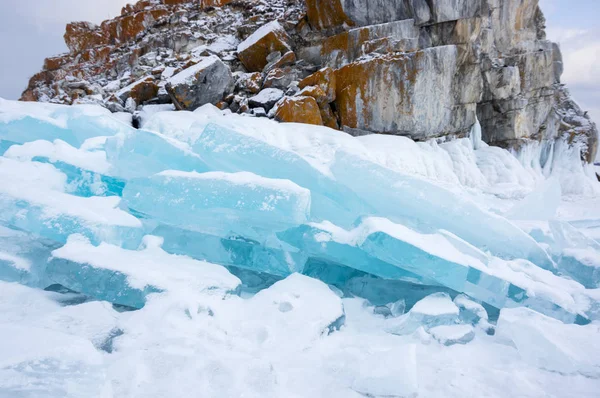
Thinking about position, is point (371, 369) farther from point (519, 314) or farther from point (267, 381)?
point (519, 314)

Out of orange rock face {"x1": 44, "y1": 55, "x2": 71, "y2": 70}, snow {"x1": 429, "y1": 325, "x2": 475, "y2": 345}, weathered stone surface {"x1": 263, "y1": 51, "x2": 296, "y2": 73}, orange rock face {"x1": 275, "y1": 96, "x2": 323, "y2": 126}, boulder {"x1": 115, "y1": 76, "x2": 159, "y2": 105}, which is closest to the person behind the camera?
snow {"x1": 429, "y1": 325, "x2": 475, "y2": 345}

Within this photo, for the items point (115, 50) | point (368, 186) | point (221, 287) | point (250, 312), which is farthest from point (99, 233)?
point (115, 50)

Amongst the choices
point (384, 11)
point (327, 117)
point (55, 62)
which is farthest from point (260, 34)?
point (55, 62)

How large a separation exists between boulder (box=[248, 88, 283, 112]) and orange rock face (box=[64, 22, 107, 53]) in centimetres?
1194

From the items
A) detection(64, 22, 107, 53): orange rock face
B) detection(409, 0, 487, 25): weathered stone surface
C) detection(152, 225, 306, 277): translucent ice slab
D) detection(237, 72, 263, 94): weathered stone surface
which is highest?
detection(64, 22, 107, 53): orange rock face

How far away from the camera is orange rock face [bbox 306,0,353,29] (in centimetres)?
852

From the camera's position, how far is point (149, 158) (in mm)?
2832

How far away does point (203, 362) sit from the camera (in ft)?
4.09

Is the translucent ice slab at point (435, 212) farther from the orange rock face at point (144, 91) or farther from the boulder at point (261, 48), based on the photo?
the boulder at point (261, 48)

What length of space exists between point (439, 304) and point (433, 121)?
20.2ft

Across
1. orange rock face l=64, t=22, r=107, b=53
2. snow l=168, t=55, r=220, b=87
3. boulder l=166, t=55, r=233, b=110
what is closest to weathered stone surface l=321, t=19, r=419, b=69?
boulder l=166, t=55, r=233, b=110

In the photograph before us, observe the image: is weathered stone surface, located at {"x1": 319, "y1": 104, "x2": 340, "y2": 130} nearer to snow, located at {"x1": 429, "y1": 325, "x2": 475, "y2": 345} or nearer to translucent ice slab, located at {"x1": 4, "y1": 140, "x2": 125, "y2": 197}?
translucent ice slab, located at {"x1": 4, "y1": 140, "x2": 125, "y2": 197}

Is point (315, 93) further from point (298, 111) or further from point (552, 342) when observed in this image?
point (552, 342)

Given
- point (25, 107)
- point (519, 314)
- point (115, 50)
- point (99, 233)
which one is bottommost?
point (519, 314)
